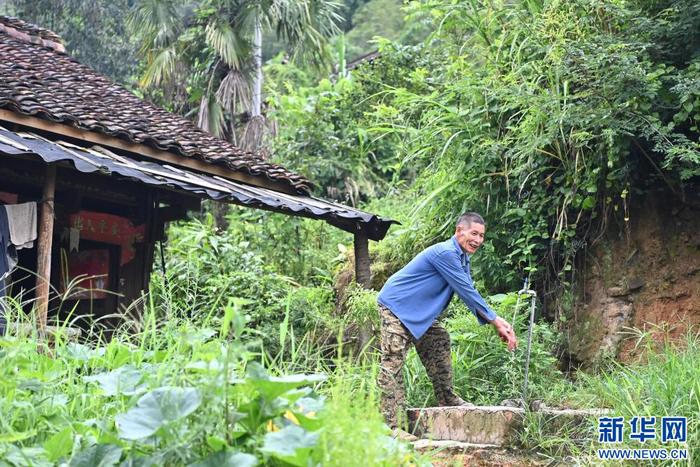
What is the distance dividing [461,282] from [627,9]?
4014mm

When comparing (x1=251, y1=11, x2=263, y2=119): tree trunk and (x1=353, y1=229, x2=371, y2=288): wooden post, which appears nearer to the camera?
(x1=353, y1=229, x2=371, y2=288): wooden post

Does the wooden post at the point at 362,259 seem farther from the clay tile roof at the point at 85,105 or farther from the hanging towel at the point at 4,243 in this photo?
the hanging towel at the point at 4,243

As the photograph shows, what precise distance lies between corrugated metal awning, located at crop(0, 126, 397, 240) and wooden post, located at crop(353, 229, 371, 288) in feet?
0.30

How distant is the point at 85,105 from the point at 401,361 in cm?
489

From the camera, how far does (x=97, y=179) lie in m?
9.72

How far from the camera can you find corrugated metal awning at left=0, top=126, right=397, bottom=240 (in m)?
6.98

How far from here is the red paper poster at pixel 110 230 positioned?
9773 mm

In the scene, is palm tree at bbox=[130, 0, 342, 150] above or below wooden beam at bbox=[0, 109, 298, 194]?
above

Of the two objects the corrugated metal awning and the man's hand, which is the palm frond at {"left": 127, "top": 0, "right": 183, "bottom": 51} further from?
the man's hand

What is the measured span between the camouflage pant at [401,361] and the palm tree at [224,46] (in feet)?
34.0

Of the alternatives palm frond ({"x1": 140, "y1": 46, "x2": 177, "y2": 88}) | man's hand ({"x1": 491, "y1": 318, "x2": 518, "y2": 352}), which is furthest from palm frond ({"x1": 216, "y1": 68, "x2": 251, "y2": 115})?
man's hand ({"x1": 491, "y1": 318, "x2": 518, "y2": 352})

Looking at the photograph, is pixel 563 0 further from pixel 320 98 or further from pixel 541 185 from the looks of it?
pixel 320 98

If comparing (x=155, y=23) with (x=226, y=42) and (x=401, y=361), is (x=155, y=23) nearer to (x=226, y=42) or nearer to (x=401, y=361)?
(x=226, y=42)

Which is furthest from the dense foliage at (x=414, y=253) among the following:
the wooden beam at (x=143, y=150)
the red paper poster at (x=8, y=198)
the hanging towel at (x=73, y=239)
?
the red paper poster at (x=8, y=198)
